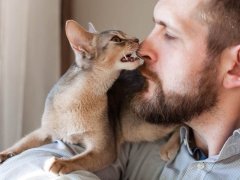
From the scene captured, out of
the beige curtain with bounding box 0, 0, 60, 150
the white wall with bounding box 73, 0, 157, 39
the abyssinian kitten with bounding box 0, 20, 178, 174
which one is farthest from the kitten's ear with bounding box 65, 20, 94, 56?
the white wall with bounding box 73, 0, 157, 39

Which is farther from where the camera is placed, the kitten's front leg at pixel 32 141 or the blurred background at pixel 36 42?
the blurred background at pixel 36 42

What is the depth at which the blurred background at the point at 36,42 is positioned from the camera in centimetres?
163

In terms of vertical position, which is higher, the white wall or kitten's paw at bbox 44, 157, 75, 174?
the white wall

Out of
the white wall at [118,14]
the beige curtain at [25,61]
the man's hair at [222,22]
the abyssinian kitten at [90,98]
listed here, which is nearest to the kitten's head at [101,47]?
the abyssinian kitten at [90,98]

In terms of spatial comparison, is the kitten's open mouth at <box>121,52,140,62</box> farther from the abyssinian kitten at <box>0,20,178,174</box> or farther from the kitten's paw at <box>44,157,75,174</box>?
the kitten's paw at <box>44,157,75,174</box>

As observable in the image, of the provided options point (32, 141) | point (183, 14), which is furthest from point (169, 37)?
point (32, 141)

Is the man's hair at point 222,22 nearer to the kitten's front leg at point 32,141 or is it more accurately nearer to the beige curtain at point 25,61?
the kitten's front leg at point 32,141

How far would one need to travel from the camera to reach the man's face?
116 cm

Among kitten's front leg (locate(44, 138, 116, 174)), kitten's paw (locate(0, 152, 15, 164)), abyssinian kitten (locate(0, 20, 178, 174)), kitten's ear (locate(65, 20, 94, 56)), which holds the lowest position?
kitten's paw (locate(0, 152, 15, 164))

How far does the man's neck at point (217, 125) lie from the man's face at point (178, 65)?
32 mm

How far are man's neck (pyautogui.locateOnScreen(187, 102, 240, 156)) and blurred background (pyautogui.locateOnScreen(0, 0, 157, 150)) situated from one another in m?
0.75

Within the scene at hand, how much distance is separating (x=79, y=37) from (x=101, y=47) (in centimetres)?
8

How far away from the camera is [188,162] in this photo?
128cm

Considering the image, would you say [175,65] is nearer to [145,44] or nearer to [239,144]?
[145,44]
